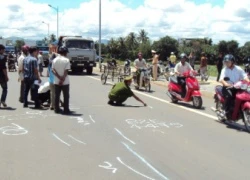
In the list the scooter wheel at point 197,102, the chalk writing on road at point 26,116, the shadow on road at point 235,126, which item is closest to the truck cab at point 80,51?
the scooter wheel at point 197,102

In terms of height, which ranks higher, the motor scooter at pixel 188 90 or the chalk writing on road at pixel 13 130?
the motor scooter at pixel 188 90

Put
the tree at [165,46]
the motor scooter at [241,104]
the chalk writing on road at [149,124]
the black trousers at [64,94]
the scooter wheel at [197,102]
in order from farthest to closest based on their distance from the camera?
1. the tree at [165,46]
2. the scooter wheel at [197,102]
3. the black trousers at [64,94]
4. the chalk writing on road at [149,124]
5. the motor scooter at [241,104]

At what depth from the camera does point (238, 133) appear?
9.58 metres

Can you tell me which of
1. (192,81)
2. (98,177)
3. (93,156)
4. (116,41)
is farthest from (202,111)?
(116,41)

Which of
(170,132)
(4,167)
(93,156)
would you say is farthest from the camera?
(170,132)

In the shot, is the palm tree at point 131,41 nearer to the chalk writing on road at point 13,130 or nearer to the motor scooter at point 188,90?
the motor scooter at point 188,90

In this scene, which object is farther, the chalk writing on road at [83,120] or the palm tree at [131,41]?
the palm tree at [131,41]

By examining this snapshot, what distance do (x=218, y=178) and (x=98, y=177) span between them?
1640mm

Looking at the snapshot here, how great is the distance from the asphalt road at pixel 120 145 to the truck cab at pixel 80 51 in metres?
19.5

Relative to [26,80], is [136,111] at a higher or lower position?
lower

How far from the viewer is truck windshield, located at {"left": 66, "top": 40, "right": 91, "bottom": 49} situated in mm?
32406

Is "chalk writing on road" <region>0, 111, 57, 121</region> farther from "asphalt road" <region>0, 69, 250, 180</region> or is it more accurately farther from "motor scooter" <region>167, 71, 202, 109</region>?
"motor scooter" <region>167, 71, 202, 109</region>

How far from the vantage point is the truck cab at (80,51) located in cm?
3222

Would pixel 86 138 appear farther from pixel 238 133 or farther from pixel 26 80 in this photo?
pixel 26 80
